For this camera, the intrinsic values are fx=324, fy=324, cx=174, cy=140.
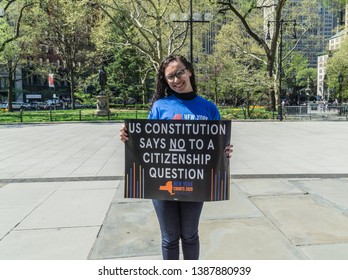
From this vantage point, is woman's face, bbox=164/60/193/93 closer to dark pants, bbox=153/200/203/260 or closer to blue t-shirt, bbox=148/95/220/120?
blue t-shirt, bbox=148/95/220/120

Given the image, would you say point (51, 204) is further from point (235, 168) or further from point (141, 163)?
point (235, 168)

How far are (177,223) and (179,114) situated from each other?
0.99 metres

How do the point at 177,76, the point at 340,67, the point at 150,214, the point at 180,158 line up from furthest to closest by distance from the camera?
the point at 340,67 < the point at 150,214 < the point at 180,158 < the point at 177,76

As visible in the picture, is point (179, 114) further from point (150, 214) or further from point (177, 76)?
point (150, 214)

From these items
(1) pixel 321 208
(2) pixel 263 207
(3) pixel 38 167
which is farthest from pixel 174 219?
(3) pixel 38 167

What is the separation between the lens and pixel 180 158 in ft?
9.84

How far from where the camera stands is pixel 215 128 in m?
2.88

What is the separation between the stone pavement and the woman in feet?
2.58

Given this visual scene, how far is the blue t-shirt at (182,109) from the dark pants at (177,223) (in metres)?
0.78

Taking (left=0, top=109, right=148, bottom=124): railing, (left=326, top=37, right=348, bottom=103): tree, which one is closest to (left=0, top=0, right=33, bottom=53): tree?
(left=0, top=109, right=148, bottom=124): railing

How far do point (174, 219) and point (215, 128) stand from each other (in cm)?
90

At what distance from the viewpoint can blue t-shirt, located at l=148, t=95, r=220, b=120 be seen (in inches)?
114

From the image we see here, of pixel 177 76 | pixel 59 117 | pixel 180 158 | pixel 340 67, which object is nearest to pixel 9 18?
pixel 59 117

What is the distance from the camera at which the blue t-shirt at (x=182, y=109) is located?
2908 mm
